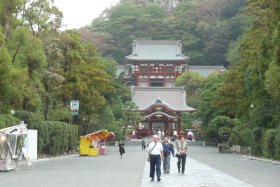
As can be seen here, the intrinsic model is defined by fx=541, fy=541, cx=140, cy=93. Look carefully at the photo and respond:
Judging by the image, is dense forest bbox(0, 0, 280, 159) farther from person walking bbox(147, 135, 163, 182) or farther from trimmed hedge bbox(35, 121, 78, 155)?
person walking bbox(147, 135, 163, 182)

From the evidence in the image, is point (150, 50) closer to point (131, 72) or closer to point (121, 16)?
point (131, 72)

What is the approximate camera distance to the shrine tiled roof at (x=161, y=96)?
8206 centimetres

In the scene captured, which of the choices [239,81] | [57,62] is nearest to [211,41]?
[239,81]

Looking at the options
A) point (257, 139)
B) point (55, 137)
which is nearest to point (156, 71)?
point (257, 139)

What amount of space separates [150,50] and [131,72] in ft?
16.9

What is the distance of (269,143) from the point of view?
3222 centimetres

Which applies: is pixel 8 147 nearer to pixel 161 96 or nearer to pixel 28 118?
pixel 28 118

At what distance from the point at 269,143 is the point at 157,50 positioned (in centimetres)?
6414

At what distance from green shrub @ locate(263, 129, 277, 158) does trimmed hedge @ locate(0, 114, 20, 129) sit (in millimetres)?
14482

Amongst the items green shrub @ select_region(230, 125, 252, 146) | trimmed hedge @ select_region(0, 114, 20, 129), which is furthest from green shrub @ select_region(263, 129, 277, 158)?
trimmed hedge @ select_region(0, 114, 20, 129)

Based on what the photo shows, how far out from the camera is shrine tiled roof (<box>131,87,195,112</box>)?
82062mm

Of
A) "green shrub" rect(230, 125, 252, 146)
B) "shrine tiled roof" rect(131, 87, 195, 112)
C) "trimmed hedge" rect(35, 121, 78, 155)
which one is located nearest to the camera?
"trimmed hedge" rect(35, 121, 78, 155)

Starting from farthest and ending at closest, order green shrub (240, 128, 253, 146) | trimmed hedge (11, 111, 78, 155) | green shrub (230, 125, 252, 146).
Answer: green shrub (230, 125, 252, 146) < green shrub (240, 128, 253, 146) < trimmed hedge (11, 111, 78, 155)

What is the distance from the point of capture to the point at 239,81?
142 feet
